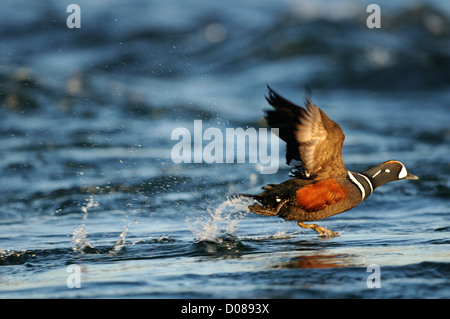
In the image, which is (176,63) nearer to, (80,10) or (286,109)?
(80,10)

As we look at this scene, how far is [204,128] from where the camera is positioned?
546 inches

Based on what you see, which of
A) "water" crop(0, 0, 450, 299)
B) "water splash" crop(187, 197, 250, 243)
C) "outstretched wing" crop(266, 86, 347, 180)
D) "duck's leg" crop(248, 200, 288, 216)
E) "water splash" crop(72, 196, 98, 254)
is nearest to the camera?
"water" crop(0, 0, 450, 299)

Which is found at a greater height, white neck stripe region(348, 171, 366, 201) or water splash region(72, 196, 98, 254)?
white neck stripe region(348, 171, 366, 201)

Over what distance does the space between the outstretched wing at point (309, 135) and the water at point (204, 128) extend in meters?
0.76

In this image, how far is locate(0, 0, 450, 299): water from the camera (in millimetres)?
5809

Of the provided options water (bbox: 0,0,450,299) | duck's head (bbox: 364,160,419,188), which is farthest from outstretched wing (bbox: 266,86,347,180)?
water (bbox: 0,0,450,299)

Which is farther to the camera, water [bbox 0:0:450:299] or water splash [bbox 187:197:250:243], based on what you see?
water splash [bbox 187:197:250:243]

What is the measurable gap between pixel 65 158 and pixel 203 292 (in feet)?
22.3

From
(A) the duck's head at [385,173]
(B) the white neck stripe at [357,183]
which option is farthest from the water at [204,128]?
(A) the duck's head at [385,173]

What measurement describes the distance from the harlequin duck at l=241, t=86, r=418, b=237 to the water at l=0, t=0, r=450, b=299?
38 cm

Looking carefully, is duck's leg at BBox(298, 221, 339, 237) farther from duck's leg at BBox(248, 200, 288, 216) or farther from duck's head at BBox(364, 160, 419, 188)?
duck's head at BBox(364, 160, 419, 188)

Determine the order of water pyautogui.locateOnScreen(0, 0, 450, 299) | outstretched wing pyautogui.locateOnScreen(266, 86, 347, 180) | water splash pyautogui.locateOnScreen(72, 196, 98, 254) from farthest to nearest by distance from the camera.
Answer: water splash pyautogui.locateOnScreen(72, 196, 98, 254), outstretched wing pyautogui.locateOnScreen(266, 86, 347, 180), water pyautogui.locateOnScreen(0, 0, 450, 299)

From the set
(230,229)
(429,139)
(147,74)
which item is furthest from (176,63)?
(230,229)

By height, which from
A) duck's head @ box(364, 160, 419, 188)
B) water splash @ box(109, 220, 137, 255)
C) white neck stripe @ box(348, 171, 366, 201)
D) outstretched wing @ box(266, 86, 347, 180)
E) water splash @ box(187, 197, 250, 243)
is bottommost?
water splash @ box(109, 220, 137, 255)
